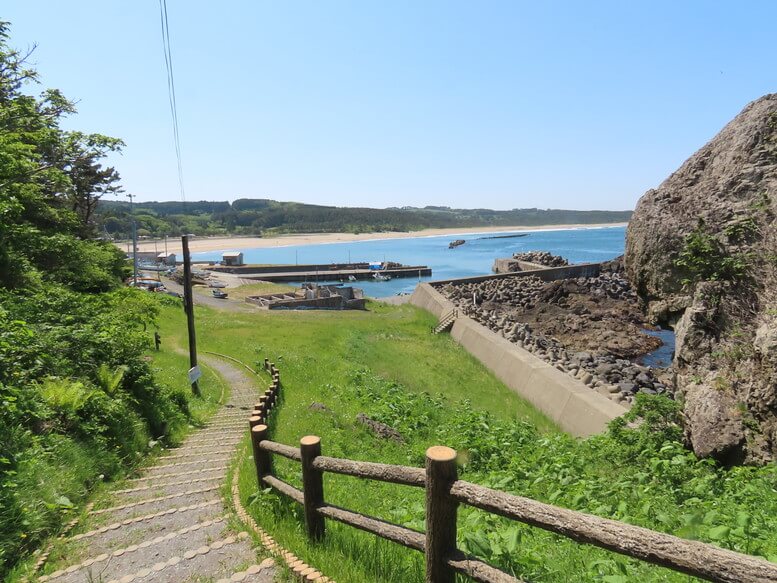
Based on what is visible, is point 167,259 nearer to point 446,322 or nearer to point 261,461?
point 446,322

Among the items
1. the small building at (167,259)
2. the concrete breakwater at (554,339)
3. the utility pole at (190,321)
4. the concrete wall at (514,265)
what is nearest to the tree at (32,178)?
the utility pole at (190,321)

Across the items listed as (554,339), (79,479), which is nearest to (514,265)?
(554,339)

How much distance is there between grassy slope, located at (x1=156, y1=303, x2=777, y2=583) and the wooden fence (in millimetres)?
448

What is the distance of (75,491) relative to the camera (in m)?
5.96

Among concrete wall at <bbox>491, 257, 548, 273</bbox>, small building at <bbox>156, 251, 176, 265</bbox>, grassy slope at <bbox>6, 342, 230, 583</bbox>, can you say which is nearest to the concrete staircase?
grassy slope at <bbox>6, 342, 230, 583</bbox>

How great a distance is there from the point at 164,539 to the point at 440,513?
335cm

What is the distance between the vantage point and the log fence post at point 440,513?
3.17 meters

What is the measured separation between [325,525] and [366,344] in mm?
19759

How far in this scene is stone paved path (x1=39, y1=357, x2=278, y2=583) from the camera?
420 cm

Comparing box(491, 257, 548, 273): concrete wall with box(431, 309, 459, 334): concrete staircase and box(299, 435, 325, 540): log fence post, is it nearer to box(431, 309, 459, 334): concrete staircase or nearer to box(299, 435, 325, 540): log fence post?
box(431, 309, 459, 334): concrete staircase

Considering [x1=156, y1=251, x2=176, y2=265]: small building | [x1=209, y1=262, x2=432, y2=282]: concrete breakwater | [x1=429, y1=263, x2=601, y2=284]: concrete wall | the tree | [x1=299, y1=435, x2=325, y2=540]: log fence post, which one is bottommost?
[x1=209, y1=262, x2=432, y2=282]: concrete breakwater

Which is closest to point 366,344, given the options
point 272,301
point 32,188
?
point 32,188

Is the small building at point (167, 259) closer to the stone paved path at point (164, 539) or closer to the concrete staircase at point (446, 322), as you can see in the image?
the concrete staircase at point (446, 322)

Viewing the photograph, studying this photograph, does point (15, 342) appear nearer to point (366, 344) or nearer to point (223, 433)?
point (223, 433)
